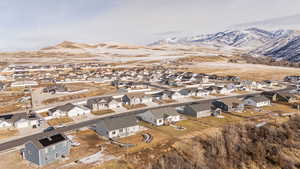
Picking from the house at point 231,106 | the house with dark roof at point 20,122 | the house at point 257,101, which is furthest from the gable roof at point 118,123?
the house at point 257,101

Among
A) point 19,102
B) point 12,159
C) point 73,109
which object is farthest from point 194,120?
point 19,102

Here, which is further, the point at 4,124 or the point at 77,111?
the point at 77,111

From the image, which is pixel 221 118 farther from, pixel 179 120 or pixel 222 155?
pixel 222 155

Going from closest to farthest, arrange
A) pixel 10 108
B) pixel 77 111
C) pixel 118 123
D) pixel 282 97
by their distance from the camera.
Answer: pixel 118 123 → pixel 77 111 → pixel 10 108 → pixel 282 97

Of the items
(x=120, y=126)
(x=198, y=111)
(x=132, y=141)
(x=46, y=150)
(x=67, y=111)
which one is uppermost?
(x=198, y=111)

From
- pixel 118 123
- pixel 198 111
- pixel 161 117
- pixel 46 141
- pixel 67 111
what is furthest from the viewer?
pixel 67 111

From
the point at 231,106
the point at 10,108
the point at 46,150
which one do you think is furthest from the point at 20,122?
the point at 231,106

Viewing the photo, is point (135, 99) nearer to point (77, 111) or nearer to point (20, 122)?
point (77, 111)
